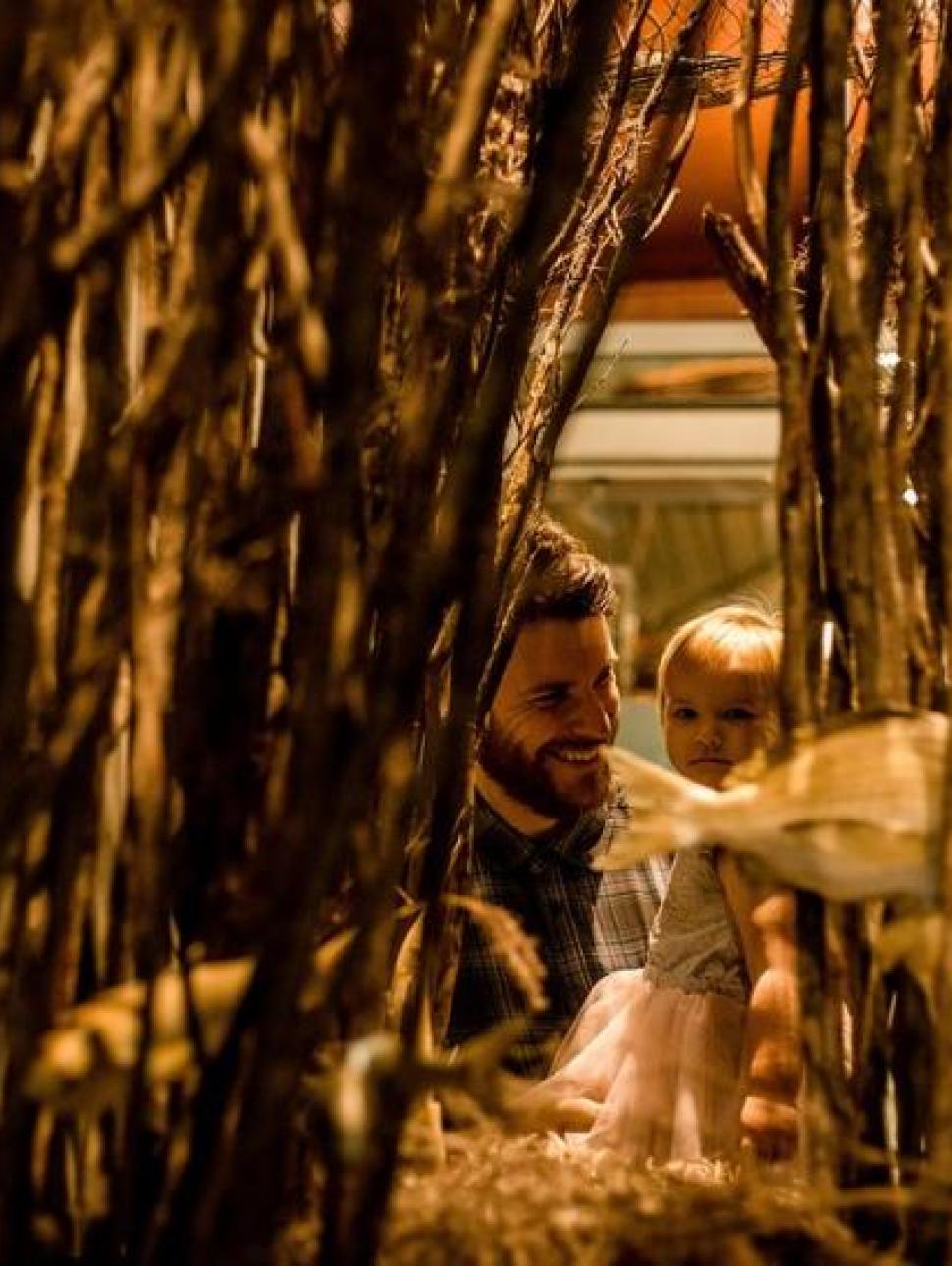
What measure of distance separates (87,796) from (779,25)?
92 centimetres

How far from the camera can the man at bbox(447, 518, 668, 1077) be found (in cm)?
154

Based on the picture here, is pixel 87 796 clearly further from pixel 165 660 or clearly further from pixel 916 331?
pixel 916 331

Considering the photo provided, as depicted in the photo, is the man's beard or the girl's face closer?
the girl's face

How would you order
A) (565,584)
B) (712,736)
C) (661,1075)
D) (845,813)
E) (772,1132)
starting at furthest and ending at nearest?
(565,584) < (712,736) < (661,1075) < (772,1132) < (845,813)

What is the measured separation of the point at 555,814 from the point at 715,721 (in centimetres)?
29

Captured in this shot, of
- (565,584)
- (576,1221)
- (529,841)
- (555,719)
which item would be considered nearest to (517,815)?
(529,841)

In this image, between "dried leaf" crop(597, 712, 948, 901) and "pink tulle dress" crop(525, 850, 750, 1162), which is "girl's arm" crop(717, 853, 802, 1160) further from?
"dried leaf" crop(597, 712, 948, 901)

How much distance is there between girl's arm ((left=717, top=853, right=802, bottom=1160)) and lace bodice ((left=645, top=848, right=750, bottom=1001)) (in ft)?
0.81

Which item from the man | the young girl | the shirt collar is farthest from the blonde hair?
the shirt collar

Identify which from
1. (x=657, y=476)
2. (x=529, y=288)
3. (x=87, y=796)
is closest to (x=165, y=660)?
(x=87, y=796)

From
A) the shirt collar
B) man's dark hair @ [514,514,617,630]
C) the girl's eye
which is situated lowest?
the shirt collar

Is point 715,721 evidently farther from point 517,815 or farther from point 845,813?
point 845,813

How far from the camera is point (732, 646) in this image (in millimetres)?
1427

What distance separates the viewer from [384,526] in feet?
1.62
